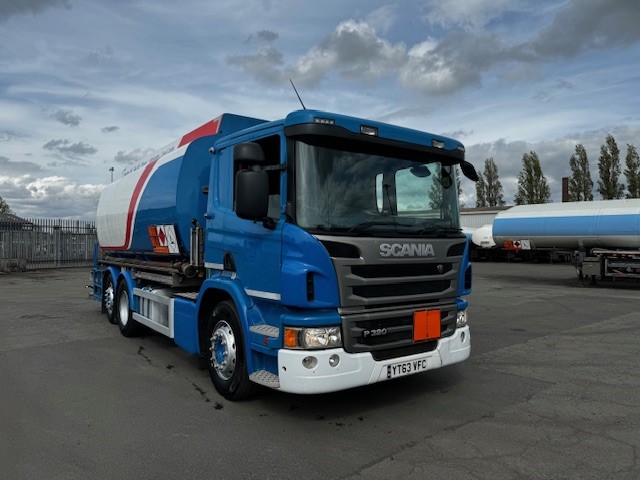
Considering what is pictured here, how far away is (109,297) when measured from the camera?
995 cm

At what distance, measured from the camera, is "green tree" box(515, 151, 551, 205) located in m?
50.0

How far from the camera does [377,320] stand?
4.43m

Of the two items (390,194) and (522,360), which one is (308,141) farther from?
(522,360)

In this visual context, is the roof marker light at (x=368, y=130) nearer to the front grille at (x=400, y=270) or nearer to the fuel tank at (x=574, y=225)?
the front grille at (x=400, y=270)

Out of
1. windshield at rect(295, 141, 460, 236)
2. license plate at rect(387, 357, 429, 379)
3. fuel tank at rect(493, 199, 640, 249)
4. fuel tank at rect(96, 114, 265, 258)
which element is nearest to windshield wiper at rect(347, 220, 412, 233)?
windshield at rect(295, 141, 460, 236)

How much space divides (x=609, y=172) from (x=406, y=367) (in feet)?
156

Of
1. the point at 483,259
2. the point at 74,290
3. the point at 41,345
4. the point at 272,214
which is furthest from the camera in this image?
the point at 483,259

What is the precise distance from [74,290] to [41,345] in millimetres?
9198

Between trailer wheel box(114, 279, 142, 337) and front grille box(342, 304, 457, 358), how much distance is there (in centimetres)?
522

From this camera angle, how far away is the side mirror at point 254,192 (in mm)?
4250

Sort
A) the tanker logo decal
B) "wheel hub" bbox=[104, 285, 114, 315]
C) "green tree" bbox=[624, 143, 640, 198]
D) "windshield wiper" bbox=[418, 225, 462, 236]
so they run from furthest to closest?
1. "green tree" bbox=[624, 143, 640, 198]
2. "wheel hub" bbox=[104, 285, 114, 315]
3. the tanker logo decal
4. "windshield wiper" bbox=[418, 225, 462, 236]

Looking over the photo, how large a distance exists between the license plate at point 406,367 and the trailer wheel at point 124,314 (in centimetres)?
527

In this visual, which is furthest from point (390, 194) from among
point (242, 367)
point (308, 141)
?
point (242, 367)

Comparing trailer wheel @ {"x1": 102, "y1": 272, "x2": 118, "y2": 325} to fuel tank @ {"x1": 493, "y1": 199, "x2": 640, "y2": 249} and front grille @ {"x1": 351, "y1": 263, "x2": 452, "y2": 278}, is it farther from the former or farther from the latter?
fuel tank @ {"x1": 493, "y1": 199, "x2": 640, "y2": 249}
